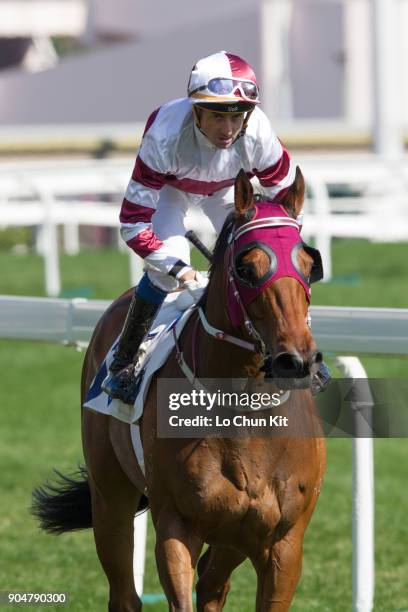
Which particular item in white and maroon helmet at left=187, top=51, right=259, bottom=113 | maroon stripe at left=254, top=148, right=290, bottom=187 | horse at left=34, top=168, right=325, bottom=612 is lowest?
horse at left=34, top=168, right=325, bottom=612

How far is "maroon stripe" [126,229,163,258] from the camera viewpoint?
4586 mm

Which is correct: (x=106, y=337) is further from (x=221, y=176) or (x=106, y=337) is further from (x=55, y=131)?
(x=55, y=131)

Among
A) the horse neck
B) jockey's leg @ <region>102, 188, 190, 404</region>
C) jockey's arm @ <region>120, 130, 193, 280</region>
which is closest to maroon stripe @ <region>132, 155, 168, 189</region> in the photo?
jockey's arm @ <region>120, 130, 193, 280</region>

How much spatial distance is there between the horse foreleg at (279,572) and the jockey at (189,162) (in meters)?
0.75

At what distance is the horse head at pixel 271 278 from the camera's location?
150 inches

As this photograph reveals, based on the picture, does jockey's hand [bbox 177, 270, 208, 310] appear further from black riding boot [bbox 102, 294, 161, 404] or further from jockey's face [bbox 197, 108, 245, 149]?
jockey's face [bbox 197, 108, 245, 149]

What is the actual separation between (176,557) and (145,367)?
715mm

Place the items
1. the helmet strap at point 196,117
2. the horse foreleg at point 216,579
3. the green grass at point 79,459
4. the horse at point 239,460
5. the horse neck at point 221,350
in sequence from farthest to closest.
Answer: the green grass at point 79,459 → the horse foreleg at point 216,579 → the helmet strap at point 196,117 → the horse neck at point 221,350 → the horse at point 239,460

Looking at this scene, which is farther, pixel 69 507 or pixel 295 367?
pixel 69 507

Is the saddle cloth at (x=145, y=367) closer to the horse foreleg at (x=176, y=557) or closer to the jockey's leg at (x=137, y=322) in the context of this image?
the jockey's leg at (x=137, y=322)

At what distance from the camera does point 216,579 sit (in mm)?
4914

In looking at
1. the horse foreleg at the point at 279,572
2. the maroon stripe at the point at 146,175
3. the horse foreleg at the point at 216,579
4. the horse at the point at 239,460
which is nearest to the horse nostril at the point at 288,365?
the horse at the point at 239,460

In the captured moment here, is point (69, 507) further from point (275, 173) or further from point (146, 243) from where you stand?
point (275, 173)

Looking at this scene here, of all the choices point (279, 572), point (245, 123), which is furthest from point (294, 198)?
point (279, 572)
